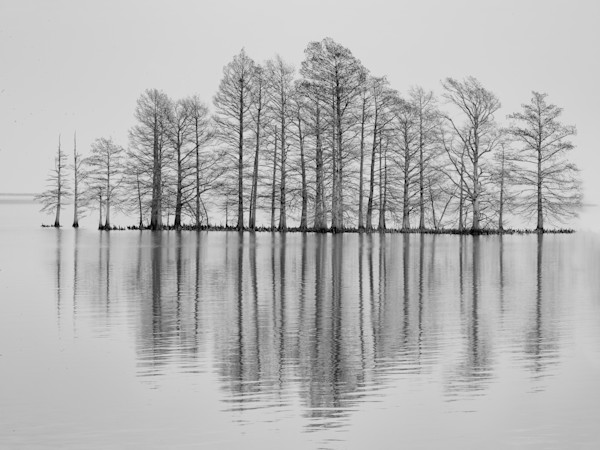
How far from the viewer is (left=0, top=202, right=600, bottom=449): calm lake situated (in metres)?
7.14

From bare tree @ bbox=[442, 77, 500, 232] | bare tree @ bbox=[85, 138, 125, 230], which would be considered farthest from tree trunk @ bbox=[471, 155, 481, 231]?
bare tree @ bbox=[85, 138, 125, 230]

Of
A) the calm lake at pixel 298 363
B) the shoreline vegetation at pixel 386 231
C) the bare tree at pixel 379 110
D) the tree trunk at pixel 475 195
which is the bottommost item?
the calm lake at pixel 298 363

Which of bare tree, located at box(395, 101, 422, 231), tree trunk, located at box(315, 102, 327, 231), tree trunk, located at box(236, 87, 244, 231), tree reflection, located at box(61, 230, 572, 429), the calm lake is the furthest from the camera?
bare tree, located at box(395, 101, 422, 231)

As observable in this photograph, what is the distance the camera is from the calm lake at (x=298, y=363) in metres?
7.14

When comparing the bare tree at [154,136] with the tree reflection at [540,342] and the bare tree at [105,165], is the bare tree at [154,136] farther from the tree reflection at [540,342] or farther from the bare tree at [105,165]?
the tree reflection at [540,342]

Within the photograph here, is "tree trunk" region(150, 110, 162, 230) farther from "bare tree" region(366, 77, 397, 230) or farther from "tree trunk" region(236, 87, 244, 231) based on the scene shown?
"bare tree" region(366, 77, 397, 230)

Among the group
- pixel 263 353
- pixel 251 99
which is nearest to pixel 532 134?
pixel 251 99

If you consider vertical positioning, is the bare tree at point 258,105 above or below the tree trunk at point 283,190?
above

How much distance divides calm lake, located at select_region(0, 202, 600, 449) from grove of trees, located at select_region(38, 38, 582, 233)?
35.0 meters

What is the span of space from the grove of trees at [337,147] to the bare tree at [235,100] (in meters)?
0.07

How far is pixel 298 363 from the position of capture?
9.94 meters

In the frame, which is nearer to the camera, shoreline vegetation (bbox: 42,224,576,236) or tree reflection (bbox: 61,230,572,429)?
tree reflection (bbox: 61,230,572,429)

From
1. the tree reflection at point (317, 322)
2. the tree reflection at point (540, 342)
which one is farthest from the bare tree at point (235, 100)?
the tree reflection at point (540, 342)

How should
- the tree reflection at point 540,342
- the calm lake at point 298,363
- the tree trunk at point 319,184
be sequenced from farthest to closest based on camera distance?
the tree trunk at point 319,184, the tree reflection at point 540,342, the calm lake at point 298,363
